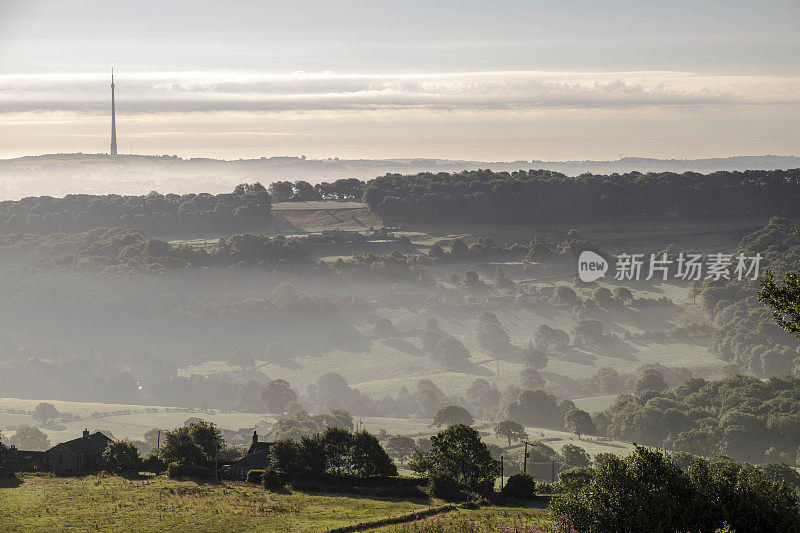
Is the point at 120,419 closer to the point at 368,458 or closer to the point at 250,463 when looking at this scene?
the point at 250,463

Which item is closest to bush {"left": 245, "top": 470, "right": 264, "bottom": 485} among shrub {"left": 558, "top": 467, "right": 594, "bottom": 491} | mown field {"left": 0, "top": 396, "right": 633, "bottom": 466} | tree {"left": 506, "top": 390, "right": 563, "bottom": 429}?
shrub {"left": 558, "top": 467, "right": 594, "bottom": 491}

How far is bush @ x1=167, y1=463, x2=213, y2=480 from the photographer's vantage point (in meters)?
55.3

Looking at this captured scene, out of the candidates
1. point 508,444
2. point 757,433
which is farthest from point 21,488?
point 757,433

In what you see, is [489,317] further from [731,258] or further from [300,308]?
[731,258]

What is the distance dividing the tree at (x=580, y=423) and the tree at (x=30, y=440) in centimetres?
6318

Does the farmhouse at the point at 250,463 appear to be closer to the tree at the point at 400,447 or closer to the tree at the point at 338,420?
the tree at the point at 400,447

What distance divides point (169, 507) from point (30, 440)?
67.4 m

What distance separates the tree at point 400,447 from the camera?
88438 mm

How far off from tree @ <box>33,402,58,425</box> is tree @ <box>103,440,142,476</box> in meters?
74.1

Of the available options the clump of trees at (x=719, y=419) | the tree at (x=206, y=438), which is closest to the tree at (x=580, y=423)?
the clump of trees at (x=719, y=419)

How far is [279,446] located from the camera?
55031mm

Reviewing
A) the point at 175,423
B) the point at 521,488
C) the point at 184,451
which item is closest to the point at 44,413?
the point at 175,423

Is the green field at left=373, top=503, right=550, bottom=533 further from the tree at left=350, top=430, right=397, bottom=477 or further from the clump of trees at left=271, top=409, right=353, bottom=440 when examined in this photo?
the clump of trees at left=271, top=409, right=353, bottom=440

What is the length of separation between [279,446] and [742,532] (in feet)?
104
